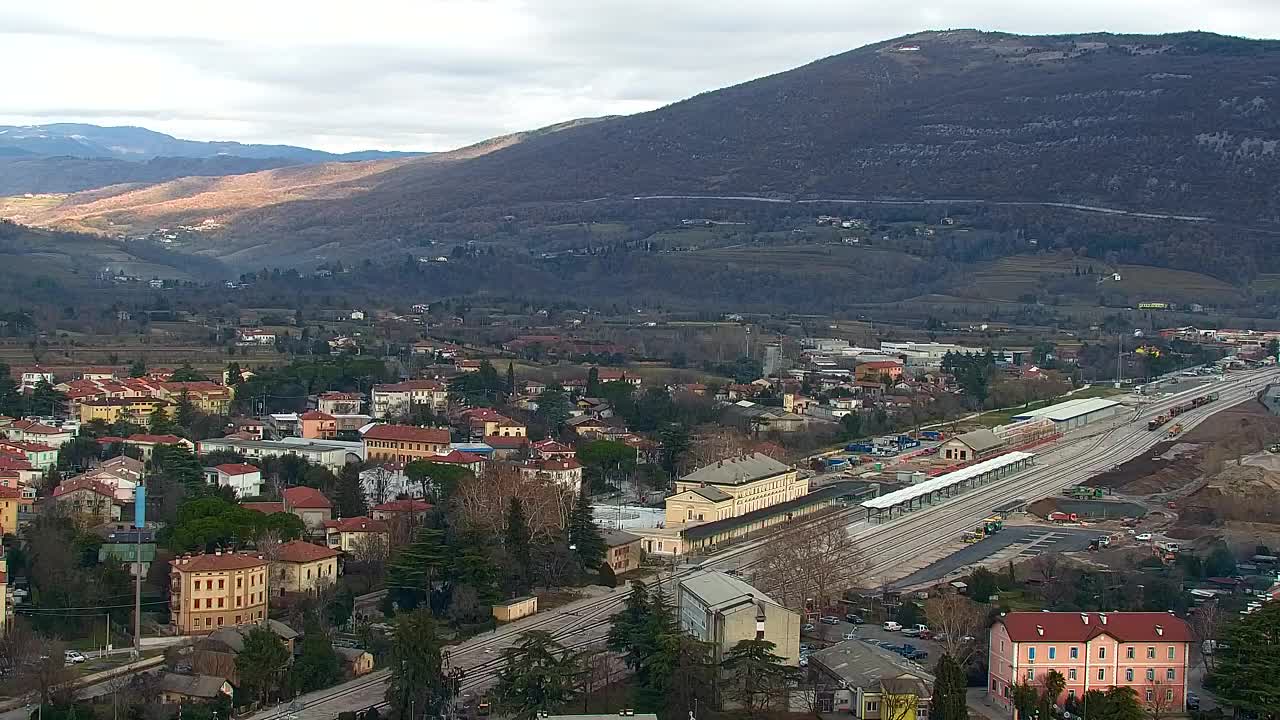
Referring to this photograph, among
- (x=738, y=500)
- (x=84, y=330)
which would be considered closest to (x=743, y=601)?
(x=738, y=500)

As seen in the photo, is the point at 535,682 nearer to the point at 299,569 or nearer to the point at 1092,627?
the point at 1092,627

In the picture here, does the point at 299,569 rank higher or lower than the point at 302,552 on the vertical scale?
lower

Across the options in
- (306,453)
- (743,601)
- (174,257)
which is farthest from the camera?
(174,257)

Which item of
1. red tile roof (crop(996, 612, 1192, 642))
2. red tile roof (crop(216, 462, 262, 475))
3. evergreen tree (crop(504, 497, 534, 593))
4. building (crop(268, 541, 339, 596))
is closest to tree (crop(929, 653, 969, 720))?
red tile roof (crop(996, 612, 1192, 642))

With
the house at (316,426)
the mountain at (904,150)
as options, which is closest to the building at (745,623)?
the house at (316,426)

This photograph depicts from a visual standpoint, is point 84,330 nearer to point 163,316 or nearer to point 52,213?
point 163,316

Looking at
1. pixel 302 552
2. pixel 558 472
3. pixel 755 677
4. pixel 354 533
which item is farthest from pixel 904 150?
pixel 755 677

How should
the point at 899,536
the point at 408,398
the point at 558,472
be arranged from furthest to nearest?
the point at 408,398 → the point at 558,472 → the point at 899,536
